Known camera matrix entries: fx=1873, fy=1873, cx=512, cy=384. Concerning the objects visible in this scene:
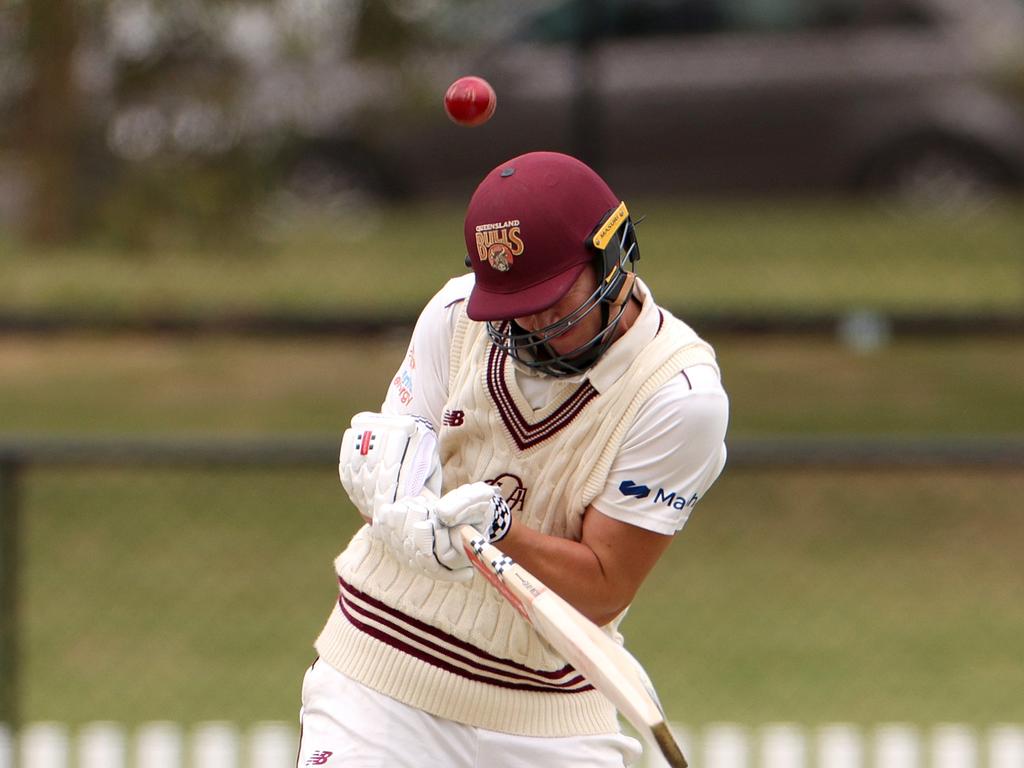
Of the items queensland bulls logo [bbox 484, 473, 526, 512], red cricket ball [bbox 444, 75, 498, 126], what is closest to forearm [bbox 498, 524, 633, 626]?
queensland bulls logo [bbox 484, 473, 526, 512]

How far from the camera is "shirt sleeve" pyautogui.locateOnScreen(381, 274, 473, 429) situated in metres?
3.49

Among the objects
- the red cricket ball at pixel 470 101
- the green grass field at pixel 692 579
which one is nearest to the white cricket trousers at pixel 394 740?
the red cricket ball at pixel 470 101

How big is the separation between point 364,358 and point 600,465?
5.96 m

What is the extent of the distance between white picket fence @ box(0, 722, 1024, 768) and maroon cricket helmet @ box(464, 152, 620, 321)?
256 centimetres

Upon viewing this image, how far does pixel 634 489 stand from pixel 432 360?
1.58 feet

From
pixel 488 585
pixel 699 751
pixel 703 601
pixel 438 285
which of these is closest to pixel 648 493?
pixel 488 585

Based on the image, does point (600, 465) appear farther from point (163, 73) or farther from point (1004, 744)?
point (163, 73)

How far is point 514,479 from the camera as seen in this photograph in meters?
3.39

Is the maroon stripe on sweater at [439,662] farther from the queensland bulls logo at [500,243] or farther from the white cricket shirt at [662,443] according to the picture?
the queensland bulls logo at [500,243]

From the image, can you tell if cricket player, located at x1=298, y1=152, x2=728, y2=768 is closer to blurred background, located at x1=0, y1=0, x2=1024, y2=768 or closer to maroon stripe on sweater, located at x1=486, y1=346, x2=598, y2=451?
maroon stripe on sweater, located at x1=486, y1=346, x2=598, y2=451

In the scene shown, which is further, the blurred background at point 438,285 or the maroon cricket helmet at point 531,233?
the blurred background at point 438,285

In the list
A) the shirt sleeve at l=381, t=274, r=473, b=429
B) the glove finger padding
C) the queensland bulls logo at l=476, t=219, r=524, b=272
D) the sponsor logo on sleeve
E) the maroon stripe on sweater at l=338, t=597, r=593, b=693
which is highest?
the queensland bulls logo at l=476, t=219, r=524, b=272

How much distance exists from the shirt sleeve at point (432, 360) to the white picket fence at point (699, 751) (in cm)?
217

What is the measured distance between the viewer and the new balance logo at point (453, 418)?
3434 millimetres
